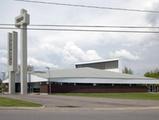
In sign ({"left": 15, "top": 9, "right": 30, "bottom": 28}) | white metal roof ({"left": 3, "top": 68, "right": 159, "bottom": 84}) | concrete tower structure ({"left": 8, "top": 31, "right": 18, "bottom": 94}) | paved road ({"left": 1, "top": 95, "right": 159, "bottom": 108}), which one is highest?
sign ({"left": 15, "top": 9, "right": 30, "bottom": 28})

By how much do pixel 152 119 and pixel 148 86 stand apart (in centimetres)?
8369

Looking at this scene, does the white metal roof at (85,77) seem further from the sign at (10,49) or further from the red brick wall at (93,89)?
the sign at (10,49)

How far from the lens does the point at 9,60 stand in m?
85.1

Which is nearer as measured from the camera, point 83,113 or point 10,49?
point 83,113

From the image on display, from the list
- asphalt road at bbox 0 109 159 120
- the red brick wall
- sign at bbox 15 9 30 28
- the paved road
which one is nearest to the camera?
asphalt road at bbox 0 109 159 120

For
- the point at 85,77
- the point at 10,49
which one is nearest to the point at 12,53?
the point at 10,49

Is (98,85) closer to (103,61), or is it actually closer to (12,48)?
(12,48)

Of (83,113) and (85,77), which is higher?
(85,77)

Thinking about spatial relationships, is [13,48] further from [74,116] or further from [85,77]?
[74,116]

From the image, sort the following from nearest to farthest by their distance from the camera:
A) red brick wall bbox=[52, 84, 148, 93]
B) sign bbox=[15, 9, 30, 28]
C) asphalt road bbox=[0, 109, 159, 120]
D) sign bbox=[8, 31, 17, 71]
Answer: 1. asphalt road bbox=[0, 109, 159, 120]
2. sign bbox=[15, 9, 30, 28]
3. sign bbox=[8, 31, 17, 71]
4. red brick wall bbox=[52, 84, 148, 93]

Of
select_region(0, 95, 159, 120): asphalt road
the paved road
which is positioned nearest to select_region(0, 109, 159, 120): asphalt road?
select_region(0, 95, 159, 120): asphalt road

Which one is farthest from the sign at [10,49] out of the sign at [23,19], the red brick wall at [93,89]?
the red brick wall at [93,89]

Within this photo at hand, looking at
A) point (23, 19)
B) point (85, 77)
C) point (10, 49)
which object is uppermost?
point (23, 19)

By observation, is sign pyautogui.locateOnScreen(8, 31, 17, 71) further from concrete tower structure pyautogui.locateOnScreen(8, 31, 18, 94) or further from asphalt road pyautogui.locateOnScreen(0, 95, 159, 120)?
asphalt road pyautogui.locateOnScreen(0, 95, 159, 120)
